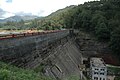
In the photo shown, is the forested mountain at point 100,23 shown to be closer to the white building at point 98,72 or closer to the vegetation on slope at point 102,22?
the vegetation on slope at point 102,22

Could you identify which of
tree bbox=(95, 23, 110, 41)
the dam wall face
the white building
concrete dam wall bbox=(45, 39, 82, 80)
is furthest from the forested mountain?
the dam wall face

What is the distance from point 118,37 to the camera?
61.7 meters

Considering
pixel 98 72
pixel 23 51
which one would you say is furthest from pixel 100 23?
pixel 23 51

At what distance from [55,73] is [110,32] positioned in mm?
41460

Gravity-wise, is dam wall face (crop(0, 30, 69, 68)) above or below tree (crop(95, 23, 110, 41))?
above

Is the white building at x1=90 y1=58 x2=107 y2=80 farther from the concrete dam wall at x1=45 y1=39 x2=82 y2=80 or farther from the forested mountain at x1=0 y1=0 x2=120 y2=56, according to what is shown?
the forested mountain at x1=0 y1=0 x2=120 y2=56

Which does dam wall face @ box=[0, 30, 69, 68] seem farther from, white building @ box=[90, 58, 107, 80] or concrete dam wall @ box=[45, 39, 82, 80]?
white building @ box=[90, 58, 107, 80]

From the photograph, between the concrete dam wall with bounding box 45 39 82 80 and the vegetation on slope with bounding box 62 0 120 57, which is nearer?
the concrete dam wall with bounding box 45 39 82 80

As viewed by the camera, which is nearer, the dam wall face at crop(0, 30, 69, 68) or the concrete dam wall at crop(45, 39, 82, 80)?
the dam wall face at crop(0, 30, 69, 68)

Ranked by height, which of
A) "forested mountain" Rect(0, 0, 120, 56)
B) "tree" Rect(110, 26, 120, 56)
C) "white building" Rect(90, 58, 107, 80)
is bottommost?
"white building" Rect(90, 58, 107, 80)

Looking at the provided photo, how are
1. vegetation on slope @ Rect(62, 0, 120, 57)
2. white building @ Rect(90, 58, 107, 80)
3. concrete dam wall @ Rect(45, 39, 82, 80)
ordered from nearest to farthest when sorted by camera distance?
concrete dam wall @ Rect(45, 39, 82, 80), white building @ Rect(90, 58, 107, 80), vegetation on slope @ Rect(62, 0, 120, 57)

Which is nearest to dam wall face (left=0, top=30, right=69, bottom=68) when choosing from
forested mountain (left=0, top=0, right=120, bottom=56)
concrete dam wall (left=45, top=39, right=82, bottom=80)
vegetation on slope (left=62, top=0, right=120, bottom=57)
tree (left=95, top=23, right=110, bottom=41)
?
concrete dam wall (left=45, top=39, right=82, bottom=80)

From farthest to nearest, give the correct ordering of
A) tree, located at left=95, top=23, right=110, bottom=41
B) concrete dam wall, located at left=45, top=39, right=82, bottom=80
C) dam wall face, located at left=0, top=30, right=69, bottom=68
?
tree, located at left=95, top=23, right=110, bottom=41
concrete dam wall, located at left=45, top=39, right=82, bottom=80
dam wall face, located at left=0, top=30, right=69, bottom=68

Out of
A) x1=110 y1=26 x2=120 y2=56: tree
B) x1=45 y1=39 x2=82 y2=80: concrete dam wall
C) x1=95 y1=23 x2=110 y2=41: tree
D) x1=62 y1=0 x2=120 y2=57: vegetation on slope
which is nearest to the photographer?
x1=45 y1=39 x2=82 y2=80: concrete dam wall
